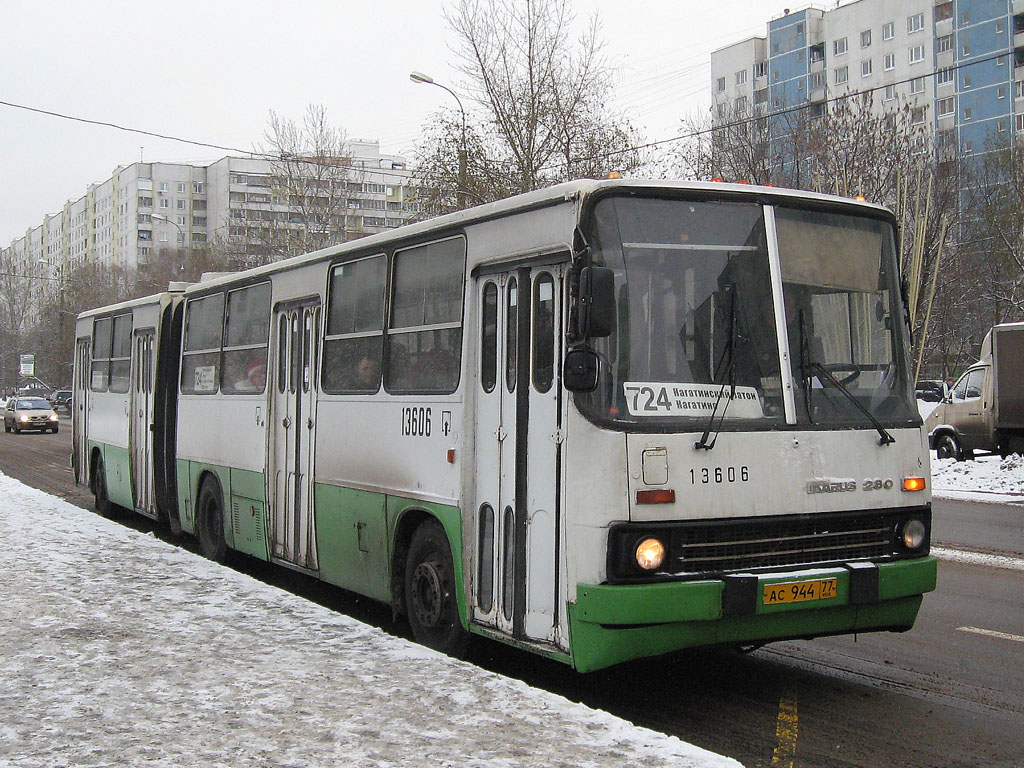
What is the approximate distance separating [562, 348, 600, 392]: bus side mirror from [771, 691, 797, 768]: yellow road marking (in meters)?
1.94

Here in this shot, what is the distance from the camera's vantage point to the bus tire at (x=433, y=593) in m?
7.19

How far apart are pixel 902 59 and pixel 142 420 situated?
76.7 metres

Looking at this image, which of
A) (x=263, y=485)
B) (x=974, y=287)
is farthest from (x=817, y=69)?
(x=263, y=485)

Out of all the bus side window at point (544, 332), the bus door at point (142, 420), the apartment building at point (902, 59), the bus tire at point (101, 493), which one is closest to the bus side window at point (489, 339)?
the bus side window at point (544, 332)

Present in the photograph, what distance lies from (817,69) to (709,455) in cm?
8746

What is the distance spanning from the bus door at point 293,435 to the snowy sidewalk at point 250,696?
1.01 meters

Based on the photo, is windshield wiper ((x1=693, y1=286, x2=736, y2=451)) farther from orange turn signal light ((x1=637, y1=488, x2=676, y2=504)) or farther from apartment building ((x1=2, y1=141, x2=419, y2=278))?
apartment building ((x1=2, y1=141, x2=419, y2=278))

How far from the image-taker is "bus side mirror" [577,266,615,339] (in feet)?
18.9

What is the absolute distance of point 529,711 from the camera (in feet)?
17.2

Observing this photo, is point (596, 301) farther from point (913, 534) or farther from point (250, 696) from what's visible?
point (250, 696)

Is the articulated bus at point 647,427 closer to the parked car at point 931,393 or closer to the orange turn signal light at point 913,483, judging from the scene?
the orange turn signal light at point 913,483

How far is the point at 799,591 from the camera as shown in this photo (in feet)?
19.6

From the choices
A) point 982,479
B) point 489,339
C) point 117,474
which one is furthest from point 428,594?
point 982,479

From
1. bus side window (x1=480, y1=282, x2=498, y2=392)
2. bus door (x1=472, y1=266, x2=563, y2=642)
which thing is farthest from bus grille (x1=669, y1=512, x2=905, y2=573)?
bus side window (x1=480, y1=282, x2=498, y2=392)
